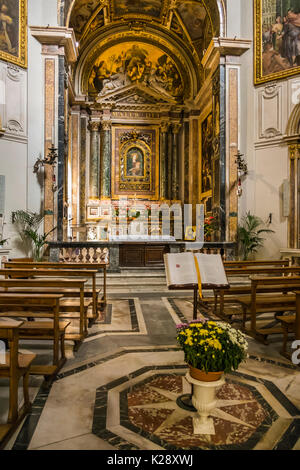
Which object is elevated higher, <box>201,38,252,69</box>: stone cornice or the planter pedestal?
<box>201,38,252,69</box>: stone cornice

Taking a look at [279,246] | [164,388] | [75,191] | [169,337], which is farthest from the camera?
[75,191]

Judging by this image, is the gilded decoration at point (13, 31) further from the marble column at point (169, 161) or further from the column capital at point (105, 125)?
the marble column at point (169, 161)

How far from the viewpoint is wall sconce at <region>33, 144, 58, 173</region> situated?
398 inches

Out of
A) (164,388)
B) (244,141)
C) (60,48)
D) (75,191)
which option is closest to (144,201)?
(75,191)

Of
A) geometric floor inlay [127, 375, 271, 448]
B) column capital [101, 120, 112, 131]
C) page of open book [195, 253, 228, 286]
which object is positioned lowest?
geometric floor inlay [127, 375, 271, 448]

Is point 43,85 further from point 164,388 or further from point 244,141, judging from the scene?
point 164,388

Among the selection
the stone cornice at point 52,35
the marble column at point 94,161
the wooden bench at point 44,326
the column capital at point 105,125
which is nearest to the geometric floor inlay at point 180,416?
the wooden bench at point 44,326

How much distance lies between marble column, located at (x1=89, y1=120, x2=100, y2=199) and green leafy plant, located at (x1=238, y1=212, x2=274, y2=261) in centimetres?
802

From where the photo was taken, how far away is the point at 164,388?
126 inches

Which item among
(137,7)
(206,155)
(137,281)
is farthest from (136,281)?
(137,7)

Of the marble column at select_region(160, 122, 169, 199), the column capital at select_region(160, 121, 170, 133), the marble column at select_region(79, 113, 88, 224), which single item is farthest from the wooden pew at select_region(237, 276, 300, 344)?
the column capital at select_region(160, 121, 170, 133)

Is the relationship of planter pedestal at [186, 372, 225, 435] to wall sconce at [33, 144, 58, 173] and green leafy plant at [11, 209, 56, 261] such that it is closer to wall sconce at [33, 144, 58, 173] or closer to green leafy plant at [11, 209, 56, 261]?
green leafy plant at [11, 209, 56, 261]

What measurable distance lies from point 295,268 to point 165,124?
498 inches

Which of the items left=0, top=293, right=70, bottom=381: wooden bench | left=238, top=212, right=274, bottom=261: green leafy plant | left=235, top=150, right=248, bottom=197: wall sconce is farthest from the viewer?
left=235, top=150, right=248, bottom=197: wall sconce
